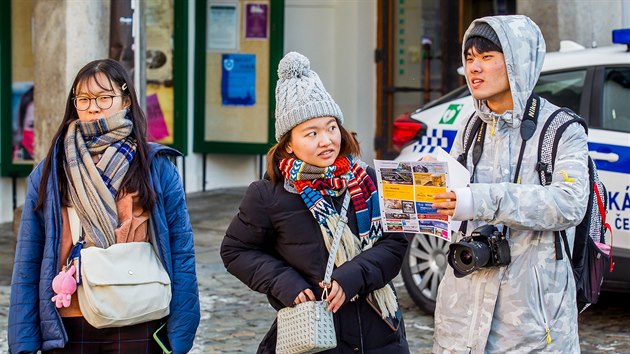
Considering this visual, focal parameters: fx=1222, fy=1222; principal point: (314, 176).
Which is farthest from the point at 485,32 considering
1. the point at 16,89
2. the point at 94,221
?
the point at 16,89

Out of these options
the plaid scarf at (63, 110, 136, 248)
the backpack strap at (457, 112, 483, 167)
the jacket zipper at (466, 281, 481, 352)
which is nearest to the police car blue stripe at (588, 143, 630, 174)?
the backpack strap at (457, 112, 483, 167)

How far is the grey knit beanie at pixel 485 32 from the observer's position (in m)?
3.82

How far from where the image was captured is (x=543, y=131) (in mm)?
3789

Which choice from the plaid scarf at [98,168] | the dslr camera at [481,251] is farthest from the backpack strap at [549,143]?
the plaid scarf at [98,168]

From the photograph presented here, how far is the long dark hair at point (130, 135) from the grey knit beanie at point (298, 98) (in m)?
0.49

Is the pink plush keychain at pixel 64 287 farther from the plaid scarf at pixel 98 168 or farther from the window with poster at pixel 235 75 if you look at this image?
the window with poster at pixel 235 75

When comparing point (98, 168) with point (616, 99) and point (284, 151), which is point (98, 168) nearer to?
point (284, 151)

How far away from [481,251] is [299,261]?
63cm

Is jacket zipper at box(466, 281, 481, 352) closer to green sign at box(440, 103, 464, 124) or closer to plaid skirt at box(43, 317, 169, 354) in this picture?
plaid skirt at box(43, 317, 169, 354)

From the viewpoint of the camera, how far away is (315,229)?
157 inches

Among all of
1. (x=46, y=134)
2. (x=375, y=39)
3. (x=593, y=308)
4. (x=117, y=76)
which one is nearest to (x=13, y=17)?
(x=46, y=134)

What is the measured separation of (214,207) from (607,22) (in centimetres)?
421

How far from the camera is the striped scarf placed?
3963 millimetres

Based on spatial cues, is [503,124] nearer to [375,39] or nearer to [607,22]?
[607,22]
